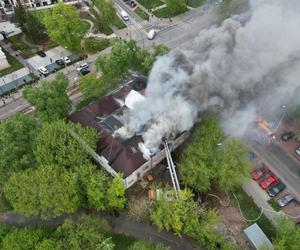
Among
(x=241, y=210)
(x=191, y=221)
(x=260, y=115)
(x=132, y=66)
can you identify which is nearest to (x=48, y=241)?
(x=191, y=221)

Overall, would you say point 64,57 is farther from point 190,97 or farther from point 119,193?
point 119,193

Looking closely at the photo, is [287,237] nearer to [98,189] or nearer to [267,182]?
[267,182]

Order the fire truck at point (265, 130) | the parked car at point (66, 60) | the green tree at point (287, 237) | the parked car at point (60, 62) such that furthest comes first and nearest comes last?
the parked car at point (60, 62)
the parked car at point (66, 60)
the fire truck at point (265, 130)
the green tree at point (287, 237)

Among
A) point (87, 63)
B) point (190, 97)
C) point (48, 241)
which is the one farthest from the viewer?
point (87, 63)

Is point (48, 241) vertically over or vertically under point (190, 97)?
under

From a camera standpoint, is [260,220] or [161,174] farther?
[161,174]

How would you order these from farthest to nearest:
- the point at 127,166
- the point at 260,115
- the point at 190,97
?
the point at 260,115 < the point at 190,97 < the point at 127,166

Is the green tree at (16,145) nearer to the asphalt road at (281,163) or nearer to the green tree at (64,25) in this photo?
the green tree at (64,25)

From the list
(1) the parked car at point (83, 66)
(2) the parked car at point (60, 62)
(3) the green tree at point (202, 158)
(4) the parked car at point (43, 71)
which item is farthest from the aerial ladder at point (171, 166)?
(2) the parked car at point (60, 62)
